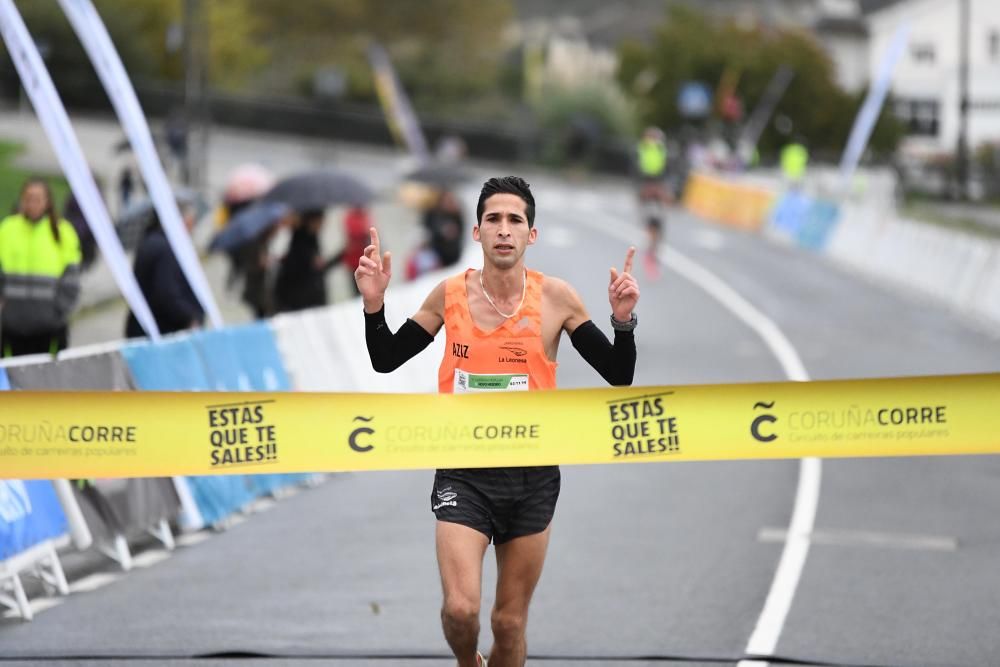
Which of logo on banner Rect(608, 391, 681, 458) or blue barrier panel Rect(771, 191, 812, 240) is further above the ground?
blue barrier panel Rect(771, 191, 812, 240)

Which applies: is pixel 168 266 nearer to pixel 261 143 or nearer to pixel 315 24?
pixel 261 143

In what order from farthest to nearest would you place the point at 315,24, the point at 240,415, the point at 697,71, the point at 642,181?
the point at 315,24
the point at 697,71
the point at 642,181
the point at 240,415

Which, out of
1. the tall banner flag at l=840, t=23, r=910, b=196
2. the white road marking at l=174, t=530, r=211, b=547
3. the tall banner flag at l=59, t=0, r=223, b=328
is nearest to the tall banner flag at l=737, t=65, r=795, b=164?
the tall banner flag at l=840, t=23, r=910, b=196

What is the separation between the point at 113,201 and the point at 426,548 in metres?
32.7

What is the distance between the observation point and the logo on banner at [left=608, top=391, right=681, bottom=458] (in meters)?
7.42

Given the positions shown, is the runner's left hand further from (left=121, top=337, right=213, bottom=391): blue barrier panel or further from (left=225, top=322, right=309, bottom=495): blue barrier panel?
(left=225, top=322, right=309, bottom=495): blue barrier panel

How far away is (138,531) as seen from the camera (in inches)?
454

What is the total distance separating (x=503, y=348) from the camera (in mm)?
6727

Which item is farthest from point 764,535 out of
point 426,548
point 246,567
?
point 246,567

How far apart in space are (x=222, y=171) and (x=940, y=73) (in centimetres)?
2655

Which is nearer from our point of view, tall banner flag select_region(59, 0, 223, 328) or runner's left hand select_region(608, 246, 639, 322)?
runner's left hand select_region(608, 246, 639, 322)

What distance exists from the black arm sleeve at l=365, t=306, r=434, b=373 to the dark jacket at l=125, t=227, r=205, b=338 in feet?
23.8

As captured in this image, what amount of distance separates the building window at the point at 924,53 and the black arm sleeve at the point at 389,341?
6575 centimetres

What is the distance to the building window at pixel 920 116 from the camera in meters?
72.8
